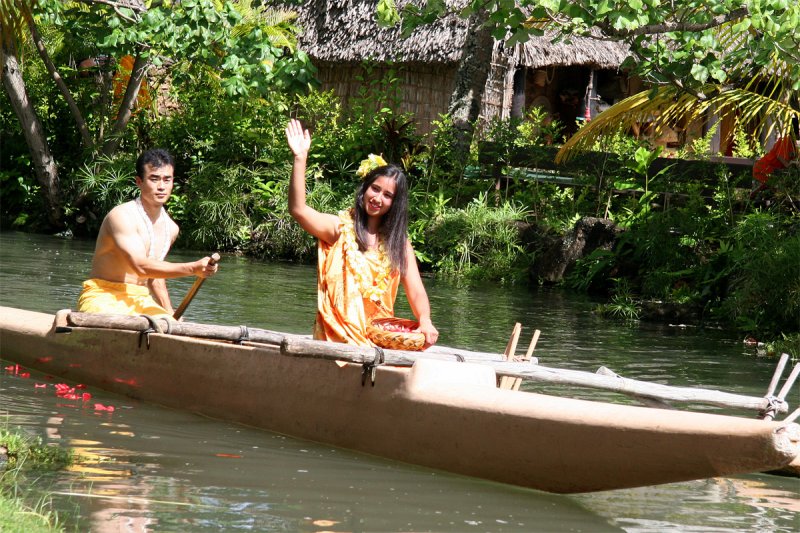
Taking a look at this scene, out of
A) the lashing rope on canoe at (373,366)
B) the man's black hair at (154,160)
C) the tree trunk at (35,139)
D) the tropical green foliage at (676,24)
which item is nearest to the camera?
the lashing rope on canoe at (373,366)

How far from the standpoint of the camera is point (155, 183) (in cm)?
578

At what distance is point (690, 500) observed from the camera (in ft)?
15.3

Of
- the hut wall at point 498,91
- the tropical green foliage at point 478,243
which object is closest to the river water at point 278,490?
the tropical green foliage at point 478,243

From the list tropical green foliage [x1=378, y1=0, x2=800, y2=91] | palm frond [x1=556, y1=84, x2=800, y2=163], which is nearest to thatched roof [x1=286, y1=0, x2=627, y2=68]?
palm frond [x1=556, y1=84, x2=800, y2=163]

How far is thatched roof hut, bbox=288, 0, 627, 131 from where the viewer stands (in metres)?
16.1

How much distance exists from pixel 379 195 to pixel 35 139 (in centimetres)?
1118

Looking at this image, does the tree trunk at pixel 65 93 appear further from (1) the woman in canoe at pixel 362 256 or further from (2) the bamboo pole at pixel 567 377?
(2) the bamboo pole at pixel 567 377

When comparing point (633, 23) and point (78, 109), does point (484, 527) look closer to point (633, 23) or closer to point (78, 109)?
point (633, 23)

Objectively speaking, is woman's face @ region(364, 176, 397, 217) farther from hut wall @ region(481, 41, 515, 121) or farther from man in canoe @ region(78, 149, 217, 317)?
hut wall @ region(481, 41, 515, 121)

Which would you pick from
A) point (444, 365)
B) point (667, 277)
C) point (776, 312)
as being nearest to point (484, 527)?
point (444, 365)

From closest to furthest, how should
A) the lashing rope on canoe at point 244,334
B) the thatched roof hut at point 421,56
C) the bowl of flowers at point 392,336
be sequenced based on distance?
the bowl of flowers at point 392,336
the lashing rope on canoe at point 244,334
the thatched roof hut at point 421,56

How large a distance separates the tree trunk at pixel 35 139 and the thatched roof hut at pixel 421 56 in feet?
14.4

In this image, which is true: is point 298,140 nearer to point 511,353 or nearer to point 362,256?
point 362,256

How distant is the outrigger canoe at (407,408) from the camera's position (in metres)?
3.98
